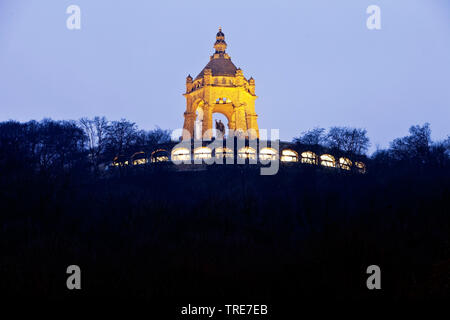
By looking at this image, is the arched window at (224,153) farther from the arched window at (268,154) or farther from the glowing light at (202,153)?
the arched window at (268,154)

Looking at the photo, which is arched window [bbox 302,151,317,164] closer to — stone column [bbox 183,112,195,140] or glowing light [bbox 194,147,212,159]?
glowing light [bbox 194,147,212,159]

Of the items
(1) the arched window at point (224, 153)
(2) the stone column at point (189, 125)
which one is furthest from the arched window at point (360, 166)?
(2) the stone column at point (189, 125)

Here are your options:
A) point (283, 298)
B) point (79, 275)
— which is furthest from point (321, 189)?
point (79, 275)

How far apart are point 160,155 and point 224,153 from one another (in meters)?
7.09

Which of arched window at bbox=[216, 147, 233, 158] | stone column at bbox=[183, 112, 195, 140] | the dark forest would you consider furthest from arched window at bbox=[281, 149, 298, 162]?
stone column at bbox=[183, 112, 195, 140]

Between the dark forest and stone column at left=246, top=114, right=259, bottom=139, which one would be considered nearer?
the dark forest

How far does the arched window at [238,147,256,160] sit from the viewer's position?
160ft

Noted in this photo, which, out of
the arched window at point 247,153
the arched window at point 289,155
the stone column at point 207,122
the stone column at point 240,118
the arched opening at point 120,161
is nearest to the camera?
the arched window at point 247,153

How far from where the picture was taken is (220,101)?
63719 mm

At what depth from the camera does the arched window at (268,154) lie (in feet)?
162

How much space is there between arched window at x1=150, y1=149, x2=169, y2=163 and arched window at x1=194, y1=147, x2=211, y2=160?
130 inches

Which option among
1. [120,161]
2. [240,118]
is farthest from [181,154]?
[240,118]

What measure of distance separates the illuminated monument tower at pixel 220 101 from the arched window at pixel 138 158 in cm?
982
